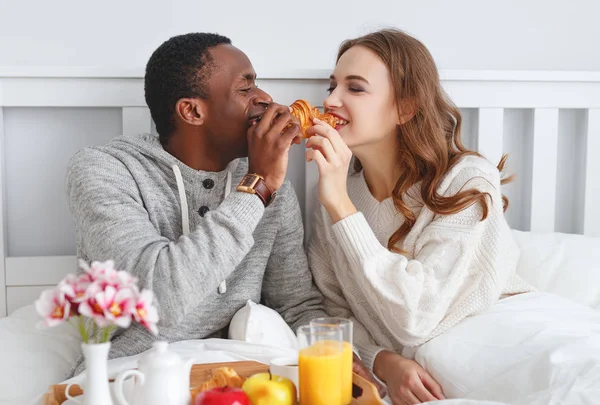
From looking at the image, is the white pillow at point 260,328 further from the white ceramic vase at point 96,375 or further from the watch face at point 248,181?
the white ceramic vase at point 96,375

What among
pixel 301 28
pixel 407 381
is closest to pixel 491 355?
pixel 407 381

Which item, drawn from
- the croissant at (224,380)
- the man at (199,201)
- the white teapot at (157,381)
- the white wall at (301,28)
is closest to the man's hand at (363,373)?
the man at (199,201)

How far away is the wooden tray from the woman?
1.04ft

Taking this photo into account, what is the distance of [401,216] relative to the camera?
1489 millimetres

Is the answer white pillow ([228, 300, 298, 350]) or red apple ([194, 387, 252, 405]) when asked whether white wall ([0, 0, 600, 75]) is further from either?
red apple ([194, 387, 252, 405])

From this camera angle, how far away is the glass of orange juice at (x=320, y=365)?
92cm

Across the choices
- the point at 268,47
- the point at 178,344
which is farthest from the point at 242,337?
the point at 268,47

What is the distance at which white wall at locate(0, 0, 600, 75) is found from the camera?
5.53 ft

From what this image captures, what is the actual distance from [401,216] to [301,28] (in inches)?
24.3

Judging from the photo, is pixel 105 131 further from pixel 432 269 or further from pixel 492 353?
pixel 492 353

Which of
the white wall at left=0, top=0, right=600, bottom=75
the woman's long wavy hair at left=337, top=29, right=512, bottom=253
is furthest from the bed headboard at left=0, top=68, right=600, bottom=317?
the woman's long wavy hair at left=337, top=29, right=512, bottom=253

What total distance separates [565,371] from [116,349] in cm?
82

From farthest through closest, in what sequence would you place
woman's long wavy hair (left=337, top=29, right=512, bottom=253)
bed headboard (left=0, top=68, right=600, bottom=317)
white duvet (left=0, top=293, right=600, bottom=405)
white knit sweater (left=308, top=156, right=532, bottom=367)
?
1. bed headboard (left=0, top=68, right=600, bottom=317)
2. woman's long wavy hair (left=337, top=29, right=512, bottom=253)
3. white knit sweater (left=308, top=156, right=532, bottom=367)
4. white duvet (left=0, top=293, right=600, bottom=405)

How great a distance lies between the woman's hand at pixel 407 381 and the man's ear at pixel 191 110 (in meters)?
0.63
